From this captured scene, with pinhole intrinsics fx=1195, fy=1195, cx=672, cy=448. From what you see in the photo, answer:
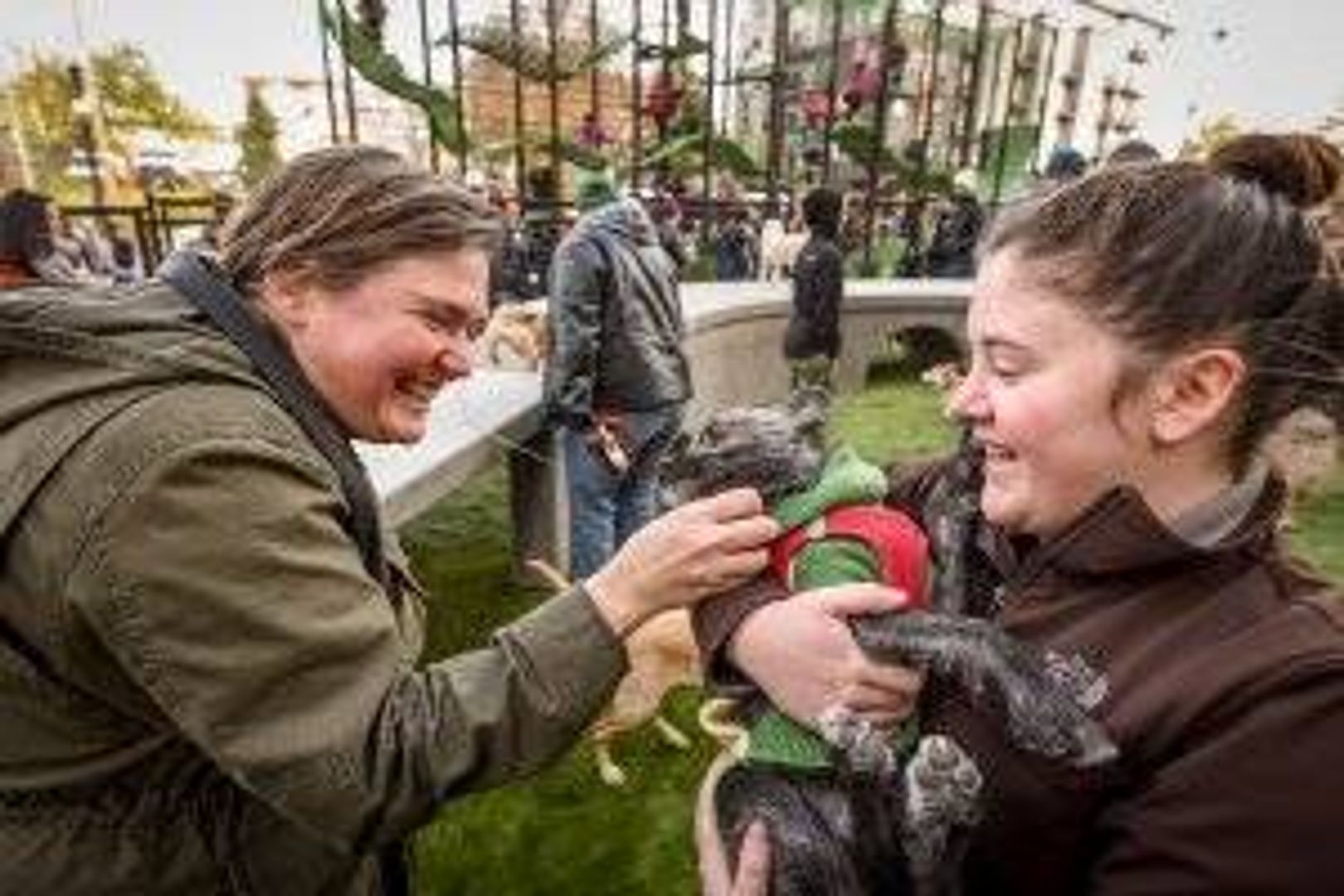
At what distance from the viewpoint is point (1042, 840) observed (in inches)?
57.5

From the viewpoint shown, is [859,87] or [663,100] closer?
[663,100]

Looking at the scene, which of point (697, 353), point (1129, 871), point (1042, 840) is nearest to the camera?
point (1129, 871)

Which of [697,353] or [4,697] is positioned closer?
[4,697]

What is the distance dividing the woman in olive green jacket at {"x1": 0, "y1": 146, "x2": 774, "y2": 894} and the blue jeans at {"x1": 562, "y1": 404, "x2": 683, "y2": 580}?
13.8 ft

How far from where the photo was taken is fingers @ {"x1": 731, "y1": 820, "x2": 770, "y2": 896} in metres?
1.71

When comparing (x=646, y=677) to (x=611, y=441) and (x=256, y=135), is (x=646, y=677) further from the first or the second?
(x=256, y=135)

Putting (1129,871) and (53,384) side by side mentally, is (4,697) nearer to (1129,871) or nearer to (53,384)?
(53,384)

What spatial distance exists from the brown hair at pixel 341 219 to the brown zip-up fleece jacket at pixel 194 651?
0.20 m

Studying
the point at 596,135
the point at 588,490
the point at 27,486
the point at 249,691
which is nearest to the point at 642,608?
the point at 249,691

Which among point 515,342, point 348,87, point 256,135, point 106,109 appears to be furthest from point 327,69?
point 106,109

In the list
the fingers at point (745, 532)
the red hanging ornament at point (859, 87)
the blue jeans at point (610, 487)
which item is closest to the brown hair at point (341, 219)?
the fingers at point (745, 532)

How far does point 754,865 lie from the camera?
1.71 metres

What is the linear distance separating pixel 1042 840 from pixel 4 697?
1460 mm

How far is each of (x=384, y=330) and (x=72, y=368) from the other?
515mm
